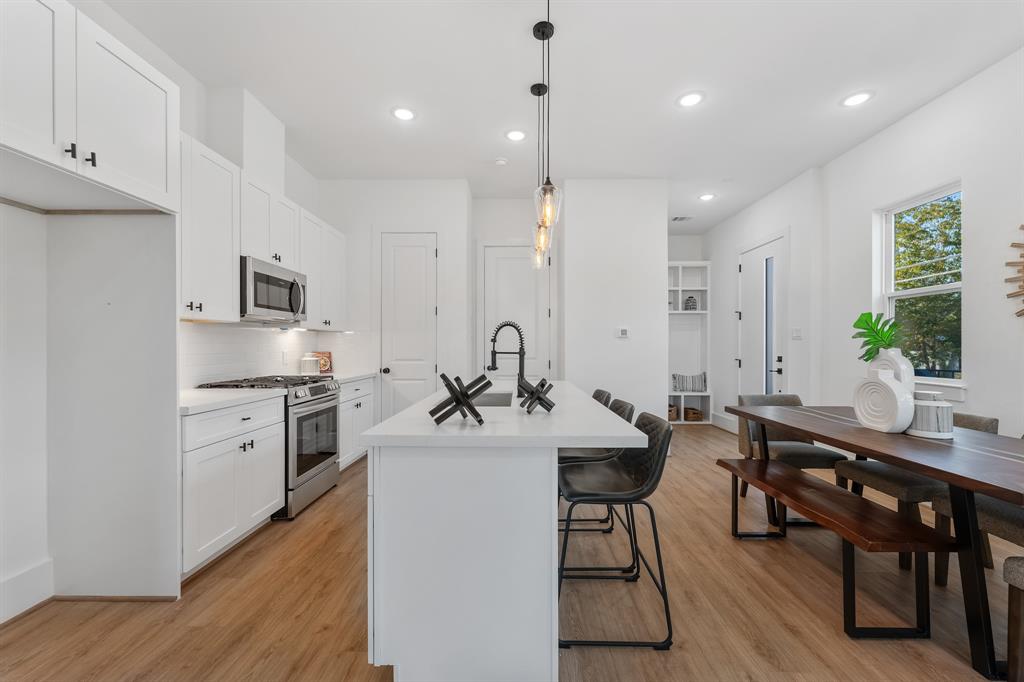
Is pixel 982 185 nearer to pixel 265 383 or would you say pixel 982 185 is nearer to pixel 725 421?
pixel 725 421

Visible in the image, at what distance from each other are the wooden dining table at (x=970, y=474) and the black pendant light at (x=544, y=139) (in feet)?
5.86

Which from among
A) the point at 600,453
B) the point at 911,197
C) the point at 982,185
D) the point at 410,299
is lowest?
the point at 600,453

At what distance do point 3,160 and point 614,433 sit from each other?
2251mm

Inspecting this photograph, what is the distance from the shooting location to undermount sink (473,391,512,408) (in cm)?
224

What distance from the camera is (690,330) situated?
691 centimetres

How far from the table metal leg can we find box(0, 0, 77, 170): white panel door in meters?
3.41

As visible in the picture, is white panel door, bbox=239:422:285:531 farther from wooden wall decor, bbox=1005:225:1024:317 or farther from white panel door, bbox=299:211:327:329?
wooden wall decor, bbox=1005:225:1024:317

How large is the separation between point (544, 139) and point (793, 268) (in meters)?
3.07

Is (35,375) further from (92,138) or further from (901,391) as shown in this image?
(901,391)

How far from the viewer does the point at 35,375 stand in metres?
1.94

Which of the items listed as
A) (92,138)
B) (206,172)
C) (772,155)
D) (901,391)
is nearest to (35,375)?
(92,138)

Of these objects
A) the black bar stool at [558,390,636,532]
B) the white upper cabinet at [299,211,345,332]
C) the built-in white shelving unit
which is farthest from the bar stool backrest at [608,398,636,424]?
the built-in white shelving unit

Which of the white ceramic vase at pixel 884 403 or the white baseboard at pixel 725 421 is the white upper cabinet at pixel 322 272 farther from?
the white baseboard at pixel 725 421

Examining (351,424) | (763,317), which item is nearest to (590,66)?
(351,424)
